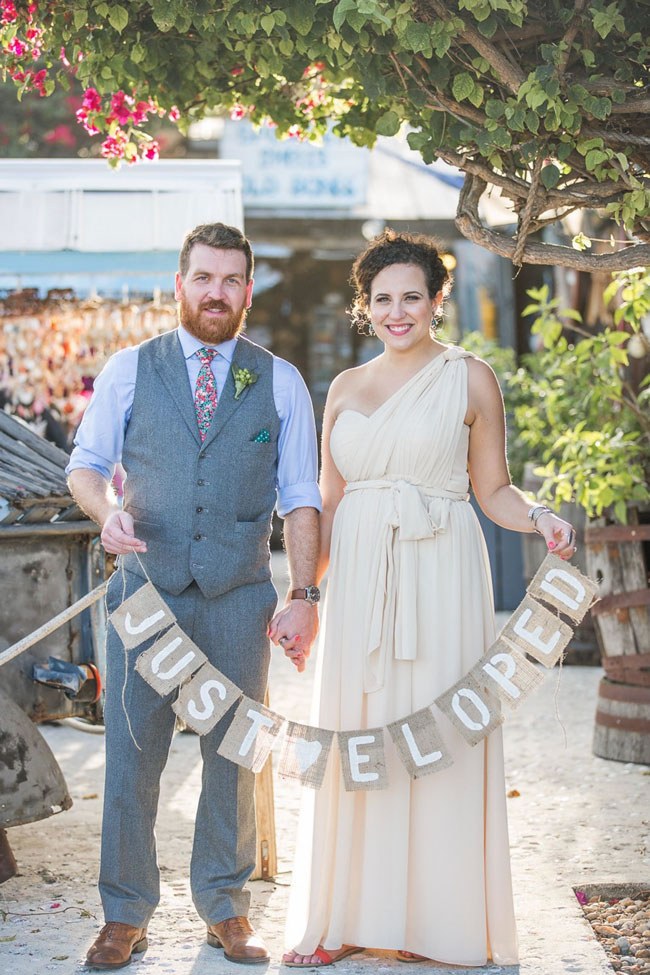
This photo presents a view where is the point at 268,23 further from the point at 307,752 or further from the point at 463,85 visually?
the point at 307,752

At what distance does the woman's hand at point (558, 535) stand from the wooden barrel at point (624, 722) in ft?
8.67

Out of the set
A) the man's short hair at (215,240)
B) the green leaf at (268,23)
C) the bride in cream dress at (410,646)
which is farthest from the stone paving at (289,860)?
the green leaf at (268,23)

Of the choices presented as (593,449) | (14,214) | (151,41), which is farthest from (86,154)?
(151,41)

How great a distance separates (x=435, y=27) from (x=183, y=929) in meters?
2.79

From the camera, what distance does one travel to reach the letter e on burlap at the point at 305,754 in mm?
3766

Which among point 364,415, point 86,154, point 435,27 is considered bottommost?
point 364,415

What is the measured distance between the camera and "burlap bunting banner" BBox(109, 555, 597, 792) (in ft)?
12.3

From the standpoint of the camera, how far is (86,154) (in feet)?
49.5

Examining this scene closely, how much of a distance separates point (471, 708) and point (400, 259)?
1.35 metres

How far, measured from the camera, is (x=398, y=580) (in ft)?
12.7

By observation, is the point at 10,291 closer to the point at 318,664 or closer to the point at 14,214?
the point at 14,214

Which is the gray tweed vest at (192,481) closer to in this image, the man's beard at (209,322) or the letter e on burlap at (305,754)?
the man's beard at (209,322)

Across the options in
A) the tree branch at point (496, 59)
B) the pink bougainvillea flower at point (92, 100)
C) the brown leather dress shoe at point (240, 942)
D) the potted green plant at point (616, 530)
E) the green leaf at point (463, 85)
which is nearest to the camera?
the tree branch at point (496, 59)

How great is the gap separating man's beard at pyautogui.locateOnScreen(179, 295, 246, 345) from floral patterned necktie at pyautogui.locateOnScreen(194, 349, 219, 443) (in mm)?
45
